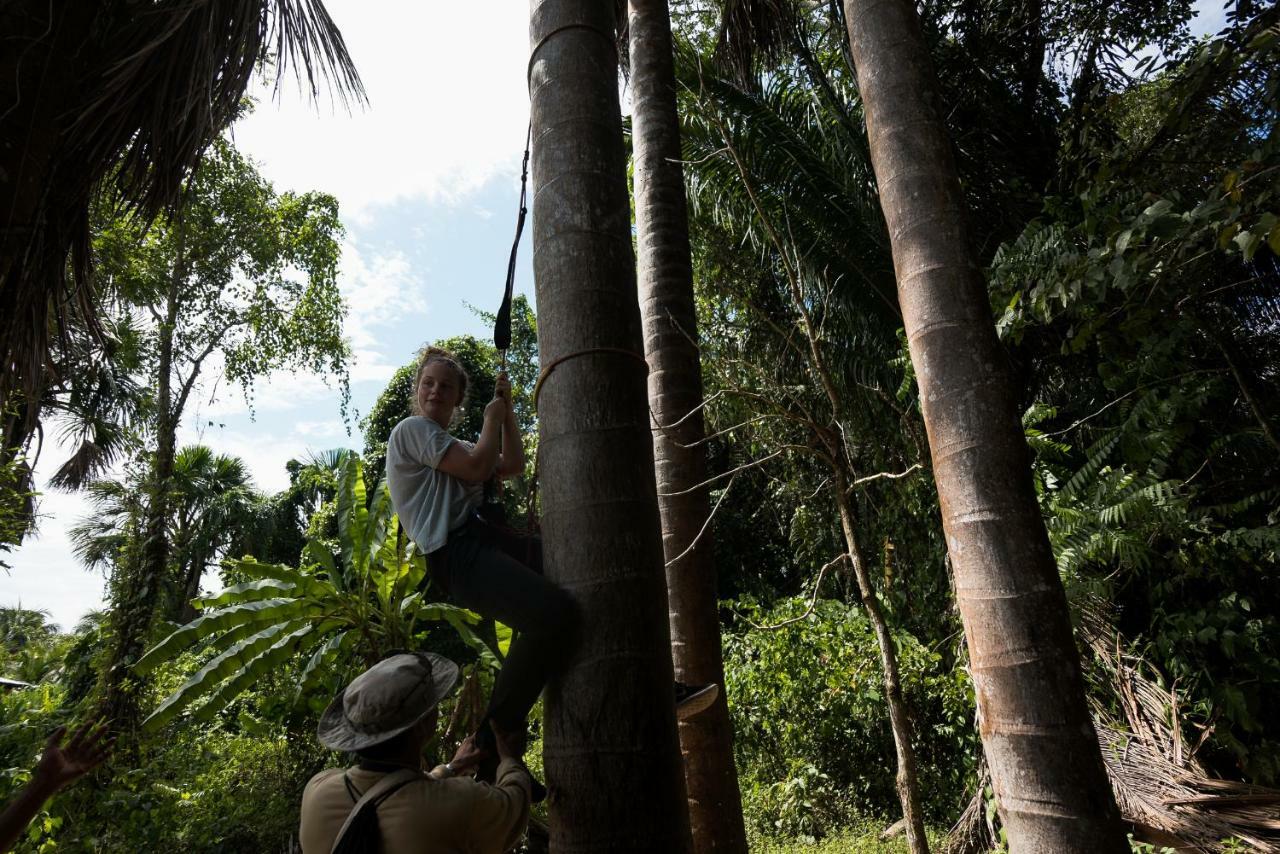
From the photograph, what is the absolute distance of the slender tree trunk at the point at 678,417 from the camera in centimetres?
358

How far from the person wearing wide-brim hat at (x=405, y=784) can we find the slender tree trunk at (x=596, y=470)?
1.61 feet

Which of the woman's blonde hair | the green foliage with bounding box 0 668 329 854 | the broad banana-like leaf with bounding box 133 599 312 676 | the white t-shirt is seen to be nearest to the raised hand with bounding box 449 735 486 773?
the white t-shirt

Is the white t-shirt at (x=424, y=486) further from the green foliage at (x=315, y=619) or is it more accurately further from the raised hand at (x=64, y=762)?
the green foliage at (x=315, y=619)

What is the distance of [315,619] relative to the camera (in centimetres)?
722

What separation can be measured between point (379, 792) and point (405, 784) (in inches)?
2.5

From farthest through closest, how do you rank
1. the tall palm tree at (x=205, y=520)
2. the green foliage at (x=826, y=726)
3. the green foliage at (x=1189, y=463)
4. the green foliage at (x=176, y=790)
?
the tall palm tree at (x=205, y=520) → the green foliage at (x=826, y=726) → the green foliage at (x=176, y=790) → the green foliage at (x=1189, y=463)

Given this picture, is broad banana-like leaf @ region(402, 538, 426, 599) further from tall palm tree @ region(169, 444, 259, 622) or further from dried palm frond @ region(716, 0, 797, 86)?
tall palm tree @ region(169, 444, 259, 622)

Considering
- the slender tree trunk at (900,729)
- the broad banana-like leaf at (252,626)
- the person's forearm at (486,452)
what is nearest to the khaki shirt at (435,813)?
the person's forearm at (486,452)

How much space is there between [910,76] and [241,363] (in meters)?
14.4

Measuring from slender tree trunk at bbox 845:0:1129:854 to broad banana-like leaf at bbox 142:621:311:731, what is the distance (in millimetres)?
6313

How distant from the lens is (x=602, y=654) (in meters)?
1.49

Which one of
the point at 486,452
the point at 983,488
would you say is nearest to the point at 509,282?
the point at 486,452

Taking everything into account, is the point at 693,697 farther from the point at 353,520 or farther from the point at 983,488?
the point at 353,520

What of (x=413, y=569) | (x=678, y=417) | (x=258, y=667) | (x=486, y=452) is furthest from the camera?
(x=413, y=569)
